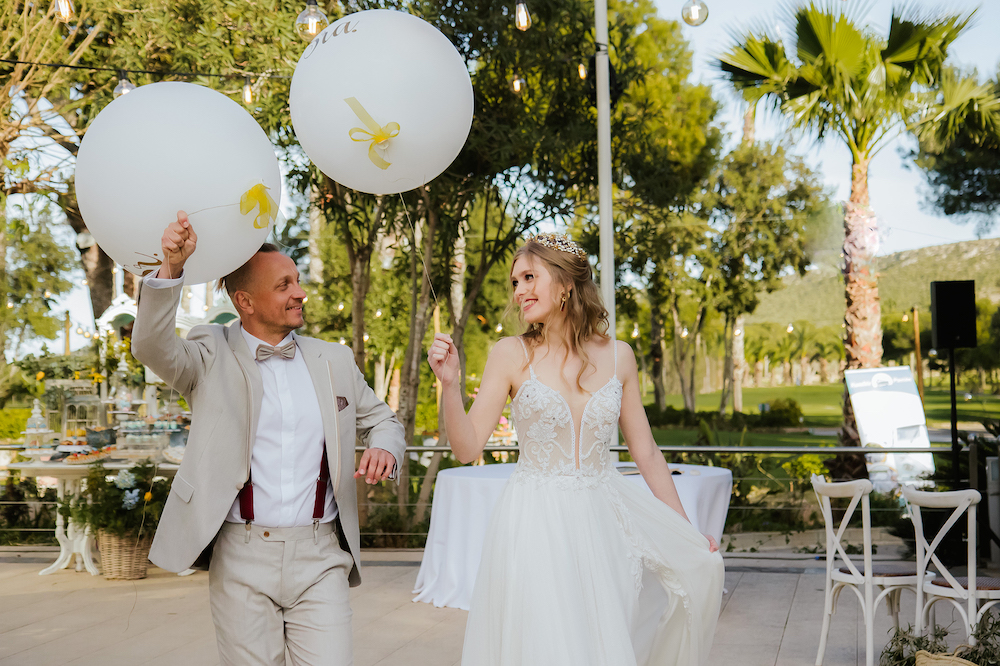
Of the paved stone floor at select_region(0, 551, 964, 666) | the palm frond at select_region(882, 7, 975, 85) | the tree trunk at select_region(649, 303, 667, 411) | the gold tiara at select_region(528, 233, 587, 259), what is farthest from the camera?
the tree trunk at select_region(649, 303, 667, 411)

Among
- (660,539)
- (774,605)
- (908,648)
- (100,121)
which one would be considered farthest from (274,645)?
(774,605)

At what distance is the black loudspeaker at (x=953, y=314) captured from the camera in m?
7.09

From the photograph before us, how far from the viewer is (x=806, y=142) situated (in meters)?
9.93

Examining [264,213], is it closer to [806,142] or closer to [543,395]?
[543,395]

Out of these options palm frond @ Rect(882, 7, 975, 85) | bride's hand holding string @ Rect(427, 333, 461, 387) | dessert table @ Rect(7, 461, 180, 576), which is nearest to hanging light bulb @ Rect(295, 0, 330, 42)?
bride's hand holding string @ Rect(427, 333, 461, 387)

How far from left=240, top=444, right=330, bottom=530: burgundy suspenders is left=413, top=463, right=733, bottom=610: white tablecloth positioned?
2.86 m

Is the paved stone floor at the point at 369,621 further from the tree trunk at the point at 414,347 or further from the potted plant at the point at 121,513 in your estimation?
the tree trunk at the point at 414,347

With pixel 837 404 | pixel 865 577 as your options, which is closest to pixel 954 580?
pixel 865 577

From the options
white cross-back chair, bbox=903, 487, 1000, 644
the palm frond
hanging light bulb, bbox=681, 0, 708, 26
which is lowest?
white cross-back chair, bbox=903, 487, 1000, 644

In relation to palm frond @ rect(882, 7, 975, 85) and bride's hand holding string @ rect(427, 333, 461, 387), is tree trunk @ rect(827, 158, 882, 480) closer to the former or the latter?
palm frond @ rect(882, 7, 975, 85)

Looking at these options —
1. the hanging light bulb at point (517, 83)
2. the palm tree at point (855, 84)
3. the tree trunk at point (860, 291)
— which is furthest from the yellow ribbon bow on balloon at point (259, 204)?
the tree trunk at point (860, 291)

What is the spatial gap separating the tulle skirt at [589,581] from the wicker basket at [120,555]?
4883 millimetres

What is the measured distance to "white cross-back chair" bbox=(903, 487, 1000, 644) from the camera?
3939 millimetres

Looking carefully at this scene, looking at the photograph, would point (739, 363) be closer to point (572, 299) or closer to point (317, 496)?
point (572, 299)
